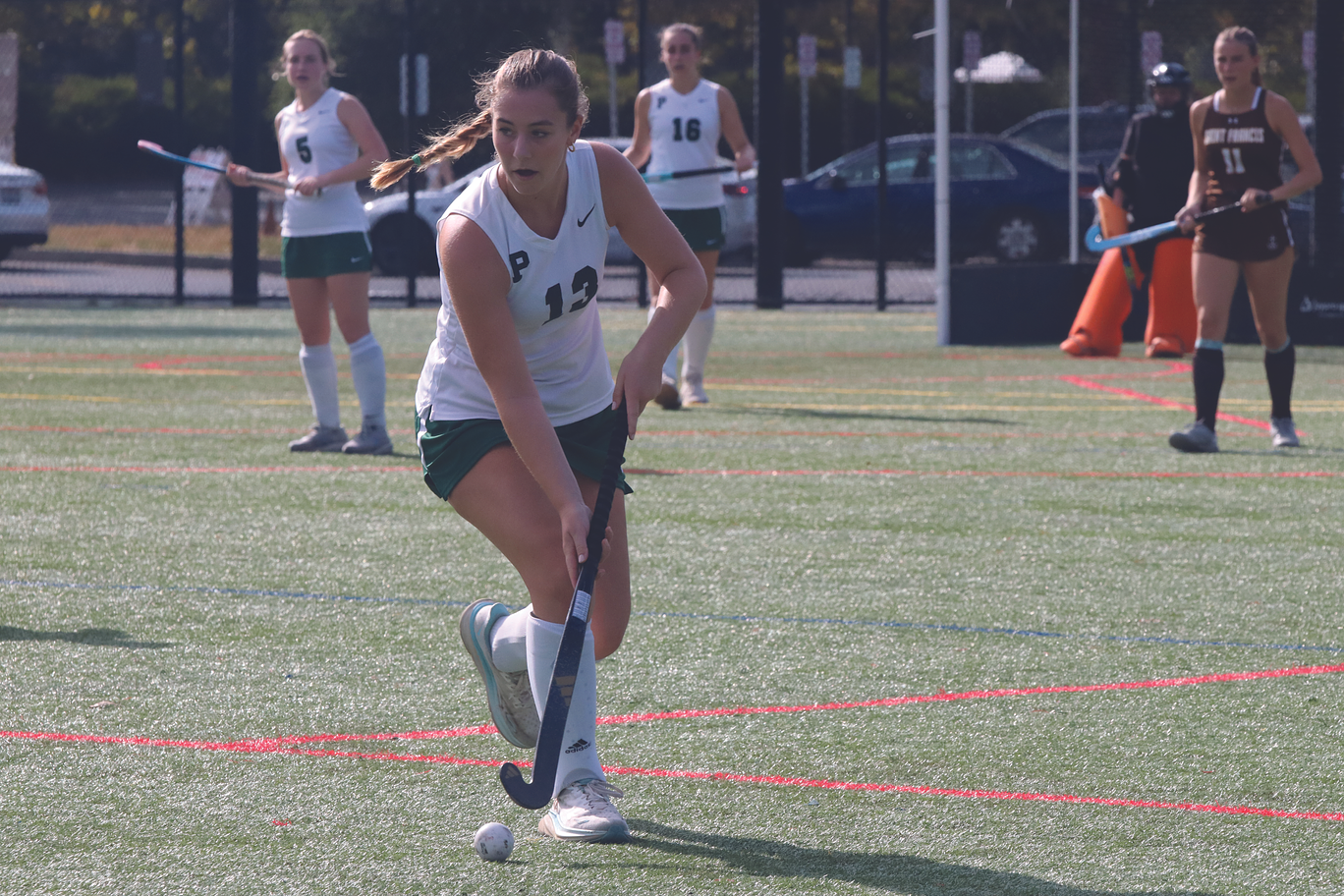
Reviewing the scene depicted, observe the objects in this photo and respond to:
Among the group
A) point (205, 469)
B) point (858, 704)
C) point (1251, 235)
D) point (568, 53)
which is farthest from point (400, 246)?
point (858, 704)

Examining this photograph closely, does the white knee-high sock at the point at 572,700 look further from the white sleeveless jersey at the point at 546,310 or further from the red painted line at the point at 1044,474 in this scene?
the red painted line at the point at 1044,474

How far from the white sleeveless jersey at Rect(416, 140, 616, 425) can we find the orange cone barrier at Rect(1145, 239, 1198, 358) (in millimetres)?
10257

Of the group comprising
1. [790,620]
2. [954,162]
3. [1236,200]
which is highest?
[954,162]

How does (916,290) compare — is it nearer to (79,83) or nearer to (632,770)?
(79,83)

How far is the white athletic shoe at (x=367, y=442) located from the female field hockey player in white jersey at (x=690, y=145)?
1934 mm

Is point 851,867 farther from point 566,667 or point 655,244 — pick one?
point 655,244

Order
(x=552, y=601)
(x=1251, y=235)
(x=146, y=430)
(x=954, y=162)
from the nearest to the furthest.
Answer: (x=552, y=601), (x=1251, y=235), (x=146, y=430), (x=954, y=162)

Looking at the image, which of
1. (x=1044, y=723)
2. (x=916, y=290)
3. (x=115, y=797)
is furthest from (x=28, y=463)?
(x=916, y=290)

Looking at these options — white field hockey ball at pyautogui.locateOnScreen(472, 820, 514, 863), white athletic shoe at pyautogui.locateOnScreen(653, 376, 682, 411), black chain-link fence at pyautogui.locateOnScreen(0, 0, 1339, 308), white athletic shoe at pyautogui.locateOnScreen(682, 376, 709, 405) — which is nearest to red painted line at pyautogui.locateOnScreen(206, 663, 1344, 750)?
white field hockey ball at pyautogui.locateOnScreen(472, 820, 514, 863)

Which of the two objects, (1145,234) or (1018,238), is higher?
(1018,238)

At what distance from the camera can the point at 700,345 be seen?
10.3 m

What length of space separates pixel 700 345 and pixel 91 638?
5.72 m

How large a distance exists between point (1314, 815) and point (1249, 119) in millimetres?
5531

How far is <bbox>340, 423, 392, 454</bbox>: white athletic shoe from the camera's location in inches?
334
